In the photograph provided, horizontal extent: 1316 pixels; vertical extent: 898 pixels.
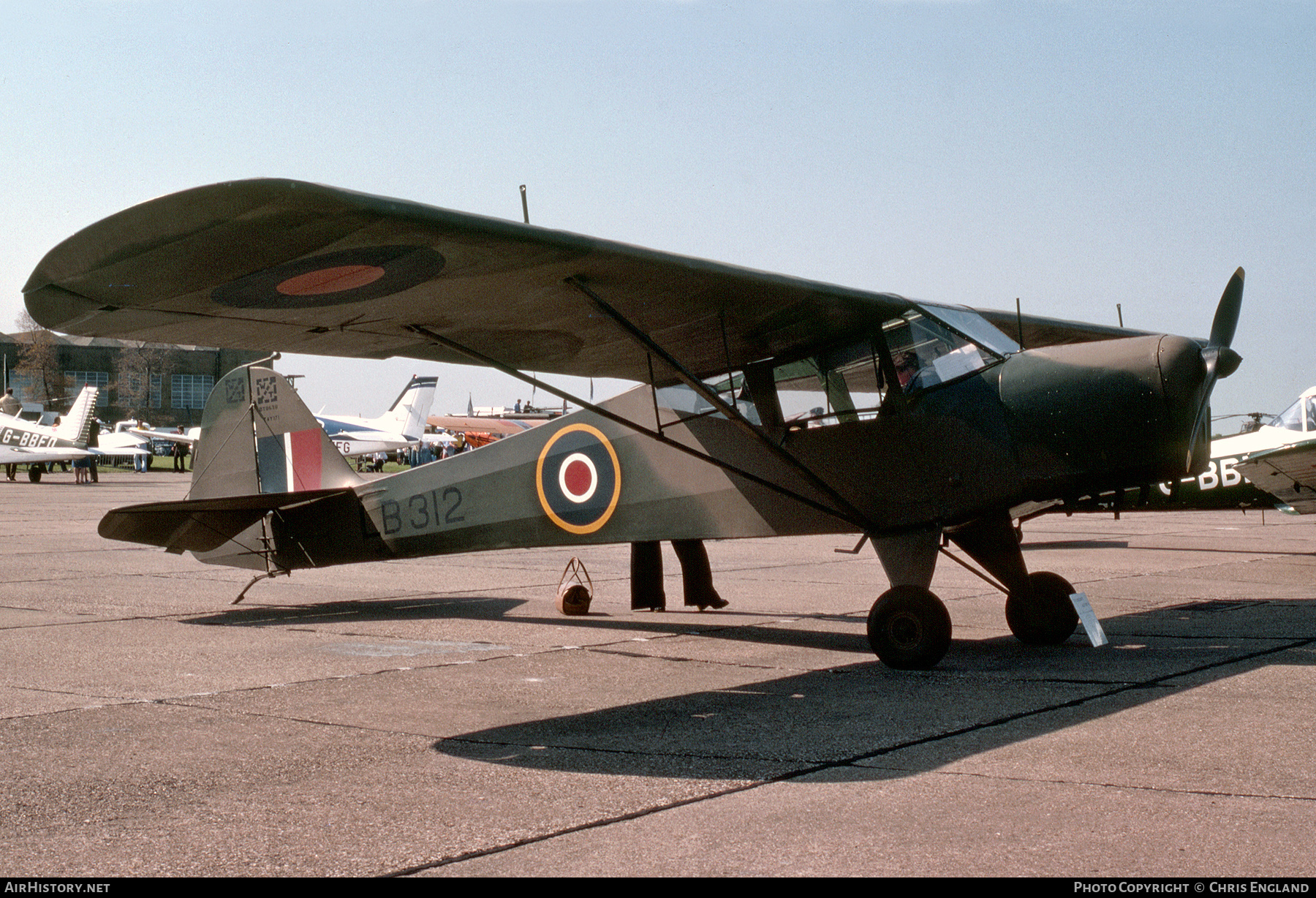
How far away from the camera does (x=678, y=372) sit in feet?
23.3

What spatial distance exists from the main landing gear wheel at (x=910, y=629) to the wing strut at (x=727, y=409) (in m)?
0.63

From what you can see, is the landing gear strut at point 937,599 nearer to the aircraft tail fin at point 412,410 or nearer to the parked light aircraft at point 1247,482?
the parked light aircraft at point 1247,482

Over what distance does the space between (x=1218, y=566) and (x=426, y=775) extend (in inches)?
489

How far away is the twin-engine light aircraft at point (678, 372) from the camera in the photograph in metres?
5.20

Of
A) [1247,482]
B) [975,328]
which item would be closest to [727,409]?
[975,328]

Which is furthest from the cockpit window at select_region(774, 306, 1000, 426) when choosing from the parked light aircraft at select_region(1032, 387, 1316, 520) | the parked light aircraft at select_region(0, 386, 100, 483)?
the parked light aircraft at select_region(0, 386, 100, 483)

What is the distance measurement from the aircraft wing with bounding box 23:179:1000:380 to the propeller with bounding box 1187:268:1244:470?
70.3 inches

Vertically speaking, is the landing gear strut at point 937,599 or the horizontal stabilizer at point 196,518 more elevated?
the horizontal stabilizer at point 196,518

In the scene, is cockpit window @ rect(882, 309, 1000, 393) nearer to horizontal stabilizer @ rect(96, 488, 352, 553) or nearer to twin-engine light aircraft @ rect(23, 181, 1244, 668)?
twin-engine light aircraft @ rect(23, 181, 1244, 668)

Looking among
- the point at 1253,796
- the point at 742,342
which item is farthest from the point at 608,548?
the point at 1253,796

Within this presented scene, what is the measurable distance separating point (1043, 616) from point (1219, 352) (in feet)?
7.04

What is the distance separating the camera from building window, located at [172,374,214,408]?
4636 inches

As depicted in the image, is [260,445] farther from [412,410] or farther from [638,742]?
[412,410]

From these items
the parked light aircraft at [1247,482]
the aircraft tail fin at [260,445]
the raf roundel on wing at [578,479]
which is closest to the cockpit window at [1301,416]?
the parked light aircraft at [1247,482]
